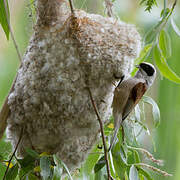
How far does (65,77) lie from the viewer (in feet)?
4.85

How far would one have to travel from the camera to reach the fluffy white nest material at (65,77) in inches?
58.6

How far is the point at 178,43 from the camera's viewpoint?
2789 mm

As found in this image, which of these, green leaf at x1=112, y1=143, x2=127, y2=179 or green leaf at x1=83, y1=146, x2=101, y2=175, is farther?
green leaf at x1=83, y1=146, x2=101, y2=175

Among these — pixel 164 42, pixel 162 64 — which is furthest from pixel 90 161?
pixel 164 42

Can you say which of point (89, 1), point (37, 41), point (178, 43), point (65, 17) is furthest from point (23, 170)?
point (178, 43)

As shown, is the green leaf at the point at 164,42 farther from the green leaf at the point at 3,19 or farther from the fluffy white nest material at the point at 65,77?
the green leaf at the point at 3,19

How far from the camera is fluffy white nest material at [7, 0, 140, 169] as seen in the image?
4.88 ft

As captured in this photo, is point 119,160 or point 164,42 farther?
point 164,42

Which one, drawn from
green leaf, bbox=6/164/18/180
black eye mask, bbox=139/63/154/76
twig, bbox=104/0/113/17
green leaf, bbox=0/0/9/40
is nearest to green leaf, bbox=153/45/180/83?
black eye mask, bbox=139/63/154/76

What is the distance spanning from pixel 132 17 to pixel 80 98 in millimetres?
1343

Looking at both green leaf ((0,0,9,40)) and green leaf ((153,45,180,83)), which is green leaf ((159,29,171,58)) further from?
green leaf ((0,0,9,40))

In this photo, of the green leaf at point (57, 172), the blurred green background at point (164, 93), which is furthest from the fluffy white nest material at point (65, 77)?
the blurred green background at point (164, 93)

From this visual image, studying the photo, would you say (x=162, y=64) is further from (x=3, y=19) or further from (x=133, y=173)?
(x=3, y=19)

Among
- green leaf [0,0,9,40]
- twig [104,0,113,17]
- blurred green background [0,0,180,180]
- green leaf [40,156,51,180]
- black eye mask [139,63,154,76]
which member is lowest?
blurred green background [0,0,180,180]
